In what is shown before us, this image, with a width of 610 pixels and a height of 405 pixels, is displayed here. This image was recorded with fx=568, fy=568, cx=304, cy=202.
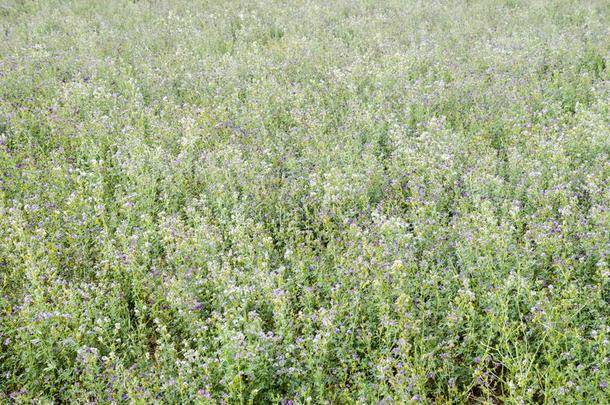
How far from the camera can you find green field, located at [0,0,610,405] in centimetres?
367

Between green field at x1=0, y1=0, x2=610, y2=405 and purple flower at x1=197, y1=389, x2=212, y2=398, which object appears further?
green field at x1=0, y1=0, x2=610, y2=405

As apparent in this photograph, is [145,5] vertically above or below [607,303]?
above

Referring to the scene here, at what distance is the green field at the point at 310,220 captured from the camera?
3.67 metres

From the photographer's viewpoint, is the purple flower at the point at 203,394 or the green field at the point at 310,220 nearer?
the purple flower at the point at 203,394

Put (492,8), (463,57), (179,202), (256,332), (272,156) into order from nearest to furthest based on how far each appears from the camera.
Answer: (256,332)
(179,202)
(272,156)
(463,57)
(492,8)

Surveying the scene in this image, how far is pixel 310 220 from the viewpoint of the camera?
17.7 feet

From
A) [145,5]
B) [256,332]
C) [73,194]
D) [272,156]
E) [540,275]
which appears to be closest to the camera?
[256,332]

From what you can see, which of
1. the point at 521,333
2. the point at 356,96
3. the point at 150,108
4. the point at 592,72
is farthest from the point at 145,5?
the point at 521,333

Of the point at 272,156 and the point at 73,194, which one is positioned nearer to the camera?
the point at 73,194

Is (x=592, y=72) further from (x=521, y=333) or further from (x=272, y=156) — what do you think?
(x=521, y=333)

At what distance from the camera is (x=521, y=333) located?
392cm

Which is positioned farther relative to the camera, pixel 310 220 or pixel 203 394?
pixel 310 220

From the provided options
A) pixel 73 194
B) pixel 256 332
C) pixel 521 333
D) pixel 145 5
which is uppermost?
pixel 145 5

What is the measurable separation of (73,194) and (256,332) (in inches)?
97.3
